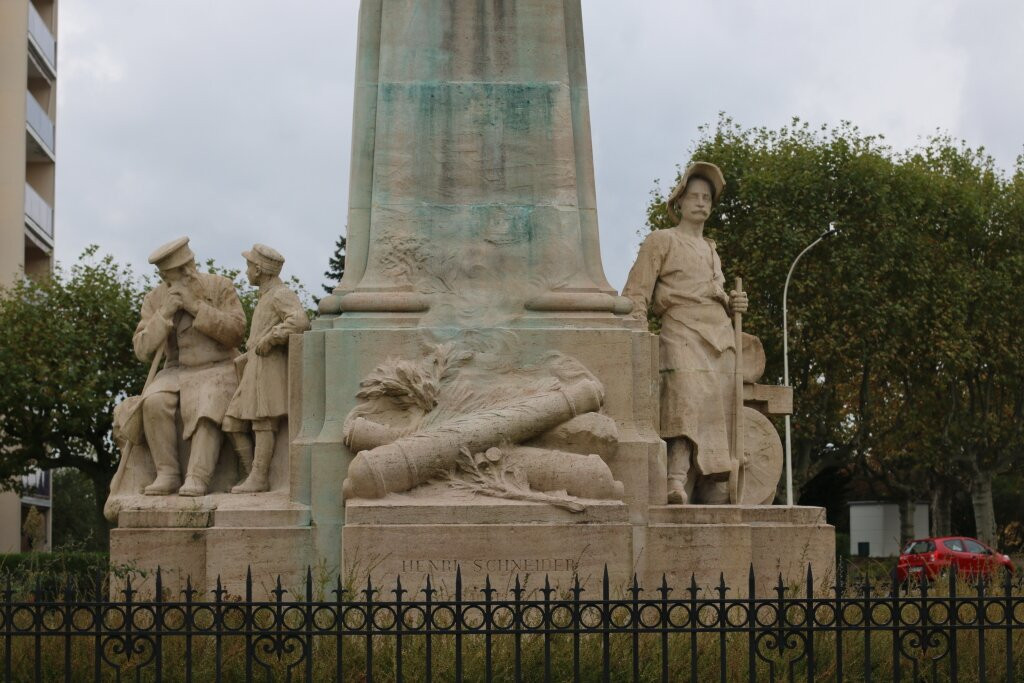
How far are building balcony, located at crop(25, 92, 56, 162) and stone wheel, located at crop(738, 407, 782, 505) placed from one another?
1231 inches

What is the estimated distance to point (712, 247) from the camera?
1402cm

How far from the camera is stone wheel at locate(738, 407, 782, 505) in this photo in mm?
13797

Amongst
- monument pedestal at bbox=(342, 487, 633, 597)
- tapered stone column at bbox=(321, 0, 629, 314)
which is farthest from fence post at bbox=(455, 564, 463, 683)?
tapered stone column at bbox=(321, 0, 629, 314)

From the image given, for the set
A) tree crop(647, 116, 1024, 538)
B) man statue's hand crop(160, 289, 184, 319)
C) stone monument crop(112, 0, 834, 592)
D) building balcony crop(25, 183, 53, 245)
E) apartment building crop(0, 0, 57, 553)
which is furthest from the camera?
building balcony crop(25, 183, 53, 245)

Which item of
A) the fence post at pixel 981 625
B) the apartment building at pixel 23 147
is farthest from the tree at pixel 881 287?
the fence post at pixel 981 625

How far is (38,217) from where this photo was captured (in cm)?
4328

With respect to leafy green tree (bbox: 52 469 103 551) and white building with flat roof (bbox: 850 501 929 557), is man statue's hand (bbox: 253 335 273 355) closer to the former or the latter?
white building with flat roof (bbox: 850 501 929 557)

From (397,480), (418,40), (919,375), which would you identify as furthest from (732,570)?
(919,375)

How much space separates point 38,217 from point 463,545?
1318 inches

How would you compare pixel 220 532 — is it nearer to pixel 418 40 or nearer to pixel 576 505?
pixel 576 505

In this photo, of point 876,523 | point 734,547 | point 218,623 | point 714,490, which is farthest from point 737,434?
point 876,523

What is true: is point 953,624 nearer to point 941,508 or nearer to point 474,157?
point 474,157

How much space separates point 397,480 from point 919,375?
965 inches

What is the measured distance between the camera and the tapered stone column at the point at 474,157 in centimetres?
1295
